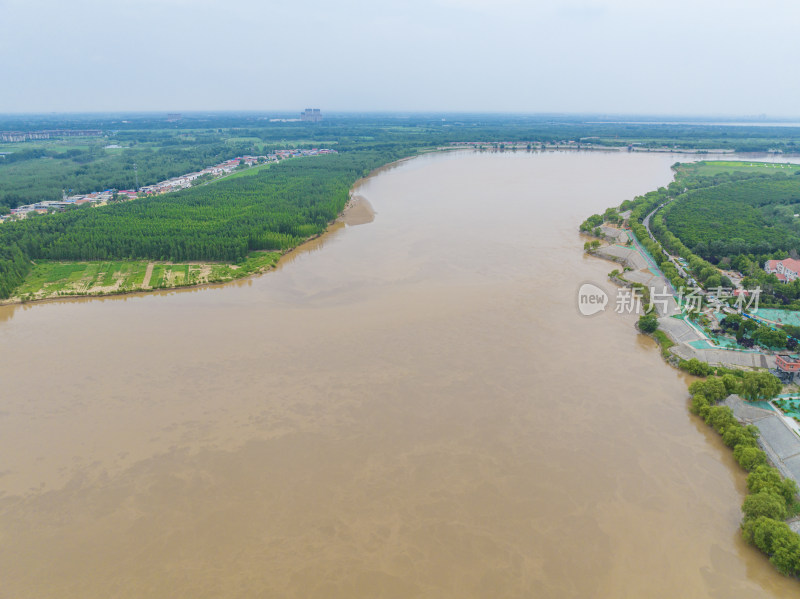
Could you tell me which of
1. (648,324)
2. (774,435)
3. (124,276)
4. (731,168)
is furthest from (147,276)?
(731,168)

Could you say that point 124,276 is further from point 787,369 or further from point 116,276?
point 787,369

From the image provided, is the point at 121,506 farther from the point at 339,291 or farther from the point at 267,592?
the point at 339,291

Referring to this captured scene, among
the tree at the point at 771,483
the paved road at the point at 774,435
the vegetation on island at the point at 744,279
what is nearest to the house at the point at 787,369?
the vegetation on island at the point at 744,279

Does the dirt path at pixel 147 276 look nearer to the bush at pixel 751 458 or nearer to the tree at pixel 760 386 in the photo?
the bush at pixel 751 458

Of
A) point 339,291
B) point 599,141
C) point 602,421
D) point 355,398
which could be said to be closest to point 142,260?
point 339,291

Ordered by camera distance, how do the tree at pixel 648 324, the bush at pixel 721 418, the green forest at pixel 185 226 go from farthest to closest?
the green forest at pixel 185 226, the tree at pixel 648 324, the bush at pixel 721 418
